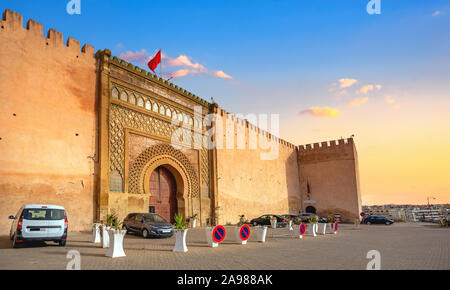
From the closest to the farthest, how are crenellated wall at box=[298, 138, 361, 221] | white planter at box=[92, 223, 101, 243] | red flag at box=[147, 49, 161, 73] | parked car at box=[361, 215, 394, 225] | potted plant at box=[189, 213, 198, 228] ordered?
white planter at box=[92, 223, 101, 243] → red flag at box=[147, 49, 161, 73] → potted plant at box=[189, 213, 198, 228] → parked car at box=[361, 215, 394, 225] → crenellated wall at box=[298, 138, 361, 221]

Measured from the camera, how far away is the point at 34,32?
13.4 metres

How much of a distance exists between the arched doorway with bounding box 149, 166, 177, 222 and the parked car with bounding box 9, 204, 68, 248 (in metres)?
8.21

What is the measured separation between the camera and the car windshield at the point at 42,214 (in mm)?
9218

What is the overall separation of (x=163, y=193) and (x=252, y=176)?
10.4 meters

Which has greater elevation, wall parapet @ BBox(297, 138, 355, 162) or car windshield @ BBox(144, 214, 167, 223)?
wall parapet @ BBox(297, 138, 355, 162)

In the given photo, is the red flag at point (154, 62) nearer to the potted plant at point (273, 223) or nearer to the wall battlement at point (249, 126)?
the wall battlement at point (249, 126)

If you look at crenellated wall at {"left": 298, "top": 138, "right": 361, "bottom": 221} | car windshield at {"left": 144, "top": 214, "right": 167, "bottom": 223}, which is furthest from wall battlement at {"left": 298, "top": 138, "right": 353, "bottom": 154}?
car windshield at {"left": 144, "top": 214, "right": 167, "bottom": 223}

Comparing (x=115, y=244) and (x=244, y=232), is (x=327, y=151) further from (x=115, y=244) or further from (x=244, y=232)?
(x=115, y=244)

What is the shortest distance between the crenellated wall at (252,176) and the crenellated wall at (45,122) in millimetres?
10563

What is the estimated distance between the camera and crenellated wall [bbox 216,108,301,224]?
2386 cm

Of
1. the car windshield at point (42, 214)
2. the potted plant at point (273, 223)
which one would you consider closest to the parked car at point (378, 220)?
the potted plant at point (273, 223)

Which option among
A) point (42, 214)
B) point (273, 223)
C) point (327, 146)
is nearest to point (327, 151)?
point (327, 146)

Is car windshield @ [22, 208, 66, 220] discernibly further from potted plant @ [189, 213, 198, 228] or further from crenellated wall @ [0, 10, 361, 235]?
potted plant @ [189, 213, 198, 228]
